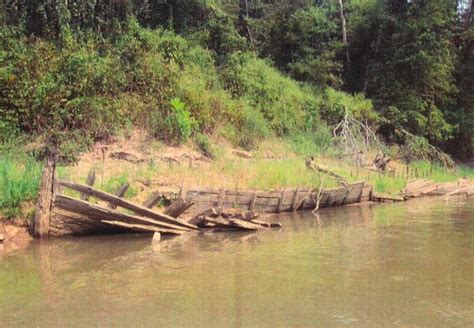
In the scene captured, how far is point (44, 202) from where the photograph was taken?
10281mm

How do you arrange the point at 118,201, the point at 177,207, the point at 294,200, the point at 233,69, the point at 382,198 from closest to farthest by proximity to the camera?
the point at 118,201
the point at 177,207
the point at 294,200
the point at 382,198
the point at 233,69

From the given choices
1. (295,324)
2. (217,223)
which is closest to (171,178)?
(217,223)

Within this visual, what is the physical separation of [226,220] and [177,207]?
3.92 ft

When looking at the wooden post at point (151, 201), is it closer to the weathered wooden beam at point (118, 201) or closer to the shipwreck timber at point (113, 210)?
the shipwreck timber at point (113, 210)

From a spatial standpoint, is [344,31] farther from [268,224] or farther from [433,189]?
[268,224]

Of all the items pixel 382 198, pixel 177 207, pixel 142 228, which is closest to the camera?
pixel 142 228

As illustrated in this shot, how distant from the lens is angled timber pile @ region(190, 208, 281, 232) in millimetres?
11828

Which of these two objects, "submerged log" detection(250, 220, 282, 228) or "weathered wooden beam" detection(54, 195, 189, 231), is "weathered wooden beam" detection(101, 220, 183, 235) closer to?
"weathered wooden beam" detection(54, 195, 189, 231)

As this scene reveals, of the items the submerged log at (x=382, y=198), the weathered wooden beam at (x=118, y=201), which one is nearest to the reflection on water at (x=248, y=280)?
the weathered wooden beam at (x=118, y=201)

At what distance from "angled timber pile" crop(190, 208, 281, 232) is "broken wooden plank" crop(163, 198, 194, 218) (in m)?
0.45

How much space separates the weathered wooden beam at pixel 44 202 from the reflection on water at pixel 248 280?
1.27 ft

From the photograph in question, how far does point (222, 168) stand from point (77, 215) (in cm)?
613

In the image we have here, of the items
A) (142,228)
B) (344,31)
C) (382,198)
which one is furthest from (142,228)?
(344,31)

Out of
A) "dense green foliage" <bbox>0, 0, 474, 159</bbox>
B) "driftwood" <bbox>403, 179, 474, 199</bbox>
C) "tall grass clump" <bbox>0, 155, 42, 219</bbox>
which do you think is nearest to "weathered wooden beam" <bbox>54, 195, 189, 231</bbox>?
"tall grass clump" <bbox>0, 155, 42, 219</bbox>
